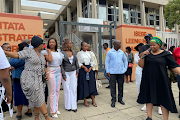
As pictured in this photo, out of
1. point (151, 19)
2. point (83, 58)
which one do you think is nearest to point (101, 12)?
point (151, 19)

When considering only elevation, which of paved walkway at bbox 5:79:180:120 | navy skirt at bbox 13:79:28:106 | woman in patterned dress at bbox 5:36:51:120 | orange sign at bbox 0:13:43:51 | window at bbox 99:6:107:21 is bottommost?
paved walkway at bbox 5:79:180:120

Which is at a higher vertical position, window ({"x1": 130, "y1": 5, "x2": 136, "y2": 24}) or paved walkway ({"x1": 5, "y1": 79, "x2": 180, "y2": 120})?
window ({"x1": 130, "y1": 5, "x2": 136, "y2": 24})

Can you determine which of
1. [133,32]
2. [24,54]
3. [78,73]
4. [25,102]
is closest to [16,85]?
[25,102]

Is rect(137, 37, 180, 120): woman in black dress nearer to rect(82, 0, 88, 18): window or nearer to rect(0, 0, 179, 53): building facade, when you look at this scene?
rect(0, 0, 179, 53): building facade

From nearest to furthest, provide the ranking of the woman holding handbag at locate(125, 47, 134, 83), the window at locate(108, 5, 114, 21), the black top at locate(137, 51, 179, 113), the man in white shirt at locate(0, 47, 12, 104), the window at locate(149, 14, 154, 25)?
the man in white shirt at locate(0, 47, 12, 104), the black top at locate(137, 51, 179, 113), the woman holding handbag at locate(125, 47, 134, 83), the window at locate(108, 5, 114, 21), the window at locate(149, 14, 154, 25)

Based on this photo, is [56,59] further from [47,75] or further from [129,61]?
[129,61]

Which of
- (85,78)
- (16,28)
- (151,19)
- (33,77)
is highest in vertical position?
(151,19)

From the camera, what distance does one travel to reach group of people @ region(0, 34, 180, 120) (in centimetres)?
242

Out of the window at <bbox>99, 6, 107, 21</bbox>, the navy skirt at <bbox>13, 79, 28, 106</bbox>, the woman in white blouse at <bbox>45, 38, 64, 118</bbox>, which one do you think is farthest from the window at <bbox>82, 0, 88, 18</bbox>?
the navy skirt at <bbox>13, 79, 28, 106</bbox>

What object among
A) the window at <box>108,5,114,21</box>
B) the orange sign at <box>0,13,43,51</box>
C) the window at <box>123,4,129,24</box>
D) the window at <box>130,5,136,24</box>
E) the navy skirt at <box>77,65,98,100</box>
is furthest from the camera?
the window at <box>130,5,136,24</box>

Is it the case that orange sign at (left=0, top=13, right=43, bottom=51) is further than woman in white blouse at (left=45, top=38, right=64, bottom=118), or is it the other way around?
orange sign at (left=0, top=13, right=43, bottom=51)

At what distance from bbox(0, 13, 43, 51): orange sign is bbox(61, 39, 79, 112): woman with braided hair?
2.12 meters

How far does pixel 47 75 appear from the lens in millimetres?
2881

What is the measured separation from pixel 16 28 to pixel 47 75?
2841 mm
